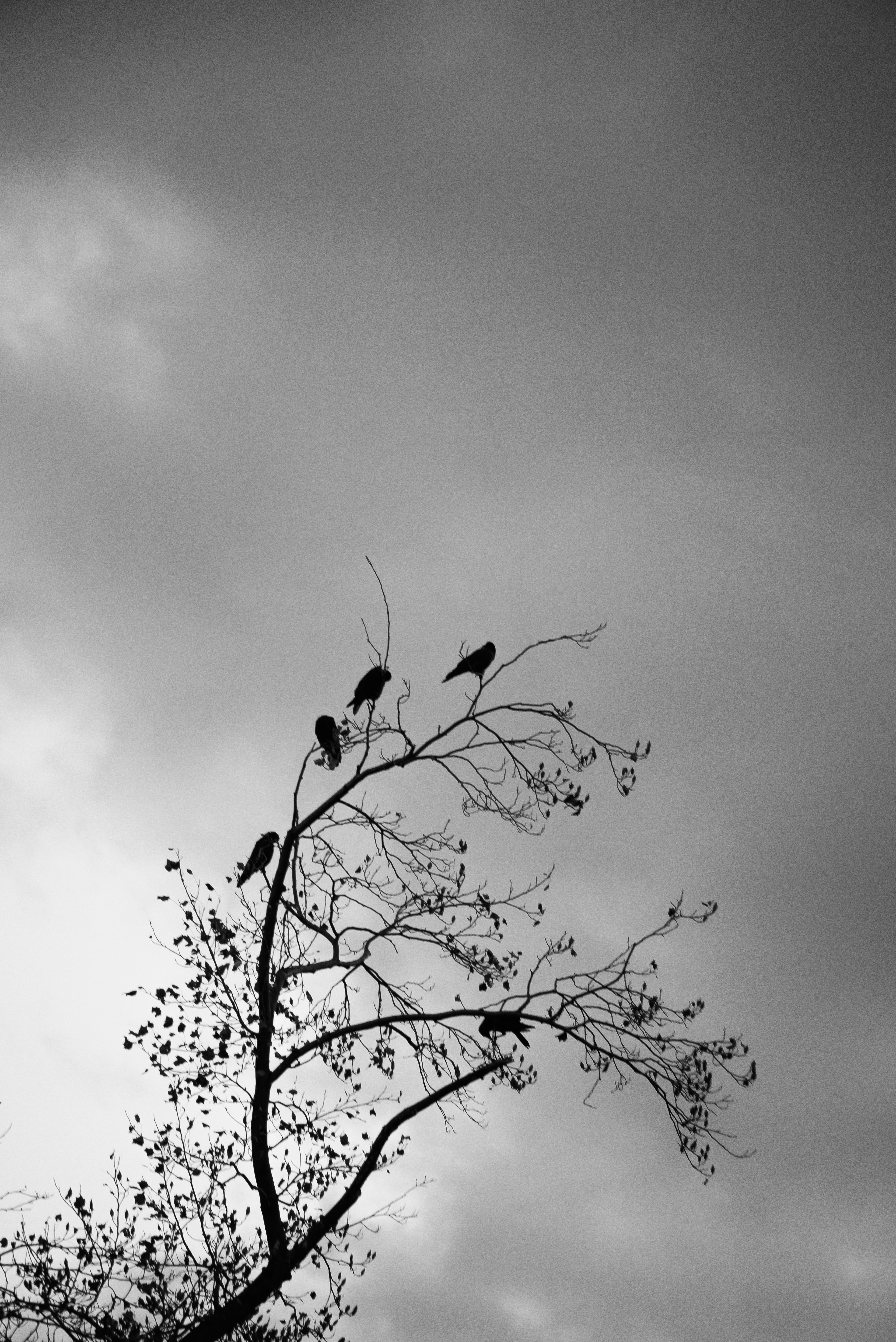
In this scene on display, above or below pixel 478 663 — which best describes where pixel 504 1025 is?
below

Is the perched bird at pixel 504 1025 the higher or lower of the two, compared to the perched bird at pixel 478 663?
lower

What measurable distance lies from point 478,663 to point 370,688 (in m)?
1.70

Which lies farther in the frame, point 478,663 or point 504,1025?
point 478,663

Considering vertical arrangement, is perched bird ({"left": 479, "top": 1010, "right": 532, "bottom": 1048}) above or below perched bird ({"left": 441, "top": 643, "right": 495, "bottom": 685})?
below

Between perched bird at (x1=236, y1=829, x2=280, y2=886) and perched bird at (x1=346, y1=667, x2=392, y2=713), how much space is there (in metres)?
1.58

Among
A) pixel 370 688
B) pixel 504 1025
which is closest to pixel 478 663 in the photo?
pixel 370 688

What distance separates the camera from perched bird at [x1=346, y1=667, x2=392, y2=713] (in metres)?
8.84

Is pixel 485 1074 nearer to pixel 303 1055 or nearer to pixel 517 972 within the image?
pixel 517 972

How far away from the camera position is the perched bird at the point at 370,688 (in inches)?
348

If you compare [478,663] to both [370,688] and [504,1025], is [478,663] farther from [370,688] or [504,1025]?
[504,1025]

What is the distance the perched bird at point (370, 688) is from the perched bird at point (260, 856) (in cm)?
158

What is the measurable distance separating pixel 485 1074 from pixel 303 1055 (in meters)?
1.36

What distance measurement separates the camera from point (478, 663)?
34.7 ft

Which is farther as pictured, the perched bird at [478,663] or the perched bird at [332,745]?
the perched bird at [478,663]
